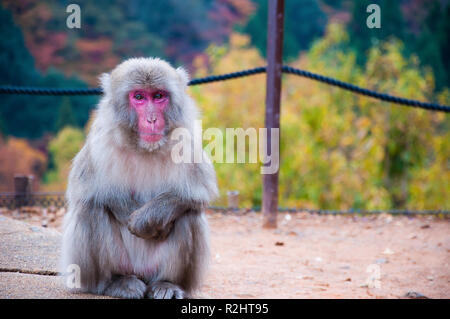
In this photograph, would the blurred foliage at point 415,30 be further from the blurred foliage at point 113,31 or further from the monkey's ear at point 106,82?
the monkey's ear at point 106,82

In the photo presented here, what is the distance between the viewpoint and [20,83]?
17.8 meters

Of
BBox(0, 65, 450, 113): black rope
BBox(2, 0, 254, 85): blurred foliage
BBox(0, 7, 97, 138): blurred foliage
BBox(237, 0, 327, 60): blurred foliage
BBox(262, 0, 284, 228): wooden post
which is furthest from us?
BBox(237, 0, 327, 60): blurred foliage

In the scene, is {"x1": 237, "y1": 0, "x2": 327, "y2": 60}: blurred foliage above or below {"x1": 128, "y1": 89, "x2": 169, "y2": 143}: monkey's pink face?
above

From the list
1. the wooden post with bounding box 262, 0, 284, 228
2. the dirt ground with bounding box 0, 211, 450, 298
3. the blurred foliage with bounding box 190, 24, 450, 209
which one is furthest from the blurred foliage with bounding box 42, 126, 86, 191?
the wooden post with bounding box 262, 0, 284, 228

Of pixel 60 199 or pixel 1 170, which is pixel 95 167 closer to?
pixel 60 199

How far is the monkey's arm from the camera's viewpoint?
2.25 meters

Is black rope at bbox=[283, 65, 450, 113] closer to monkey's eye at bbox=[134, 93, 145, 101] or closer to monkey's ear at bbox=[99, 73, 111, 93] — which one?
monkey's ear at bbox=[99, 73, 111, 93]

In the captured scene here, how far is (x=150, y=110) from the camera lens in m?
2.32

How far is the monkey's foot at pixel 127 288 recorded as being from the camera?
2.33 meters

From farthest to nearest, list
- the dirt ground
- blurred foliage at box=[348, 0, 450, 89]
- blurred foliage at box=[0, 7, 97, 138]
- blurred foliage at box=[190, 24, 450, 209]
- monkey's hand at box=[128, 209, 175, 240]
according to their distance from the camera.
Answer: blurred foliage at box=[348, 0, 450, 89]
blurred foliage at box=[0, 7, 97, 138]
blurred foliage at box=[190, 24, 450, 209]
the dirt ground
monkey's hand at box=[128, 209, 175, 240]

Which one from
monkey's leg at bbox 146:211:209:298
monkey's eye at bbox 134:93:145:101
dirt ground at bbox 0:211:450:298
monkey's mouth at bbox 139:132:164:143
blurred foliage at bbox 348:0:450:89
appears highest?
blurred foliage at bbox 348:0:450:89

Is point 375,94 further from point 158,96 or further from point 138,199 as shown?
point 138,199

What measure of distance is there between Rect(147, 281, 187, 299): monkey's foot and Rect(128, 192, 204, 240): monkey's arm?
0.23 metres
